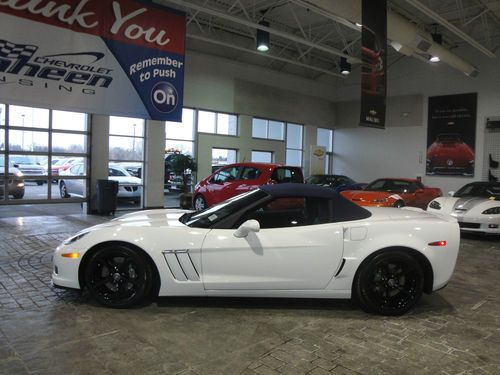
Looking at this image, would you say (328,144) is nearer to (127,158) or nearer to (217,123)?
(217,123)

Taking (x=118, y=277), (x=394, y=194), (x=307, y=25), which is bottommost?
(x=118, y=277)

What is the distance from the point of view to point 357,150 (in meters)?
21.2

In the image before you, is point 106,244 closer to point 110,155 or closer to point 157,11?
point 157,11

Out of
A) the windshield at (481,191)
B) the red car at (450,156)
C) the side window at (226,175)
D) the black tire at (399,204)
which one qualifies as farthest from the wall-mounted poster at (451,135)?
the side window at (226,175)

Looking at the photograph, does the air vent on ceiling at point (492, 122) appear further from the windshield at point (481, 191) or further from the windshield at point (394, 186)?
the windshield at point (481, 191)

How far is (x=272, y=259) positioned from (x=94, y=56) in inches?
176

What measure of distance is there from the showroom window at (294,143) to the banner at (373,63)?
10854 millimetres

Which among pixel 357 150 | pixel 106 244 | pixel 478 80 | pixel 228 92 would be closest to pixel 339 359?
pixel 106 244

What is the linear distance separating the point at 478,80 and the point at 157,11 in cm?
1486

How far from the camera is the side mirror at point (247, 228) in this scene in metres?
3.79

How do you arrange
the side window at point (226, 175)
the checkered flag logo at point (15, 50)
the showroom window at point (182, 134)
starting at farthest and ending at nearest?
the showroom window at point (182, 134), the side window at point (226, 175), the checkered flag logo at point (15, 50)

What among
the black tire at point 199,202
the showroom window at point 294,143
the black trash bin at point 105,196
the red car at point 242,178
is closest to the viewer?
the red car at point 242,178

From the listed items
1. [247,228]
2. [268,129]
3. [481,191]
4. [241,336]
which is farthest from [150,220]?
[268,129]

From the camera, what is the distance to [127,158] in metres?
13.7
